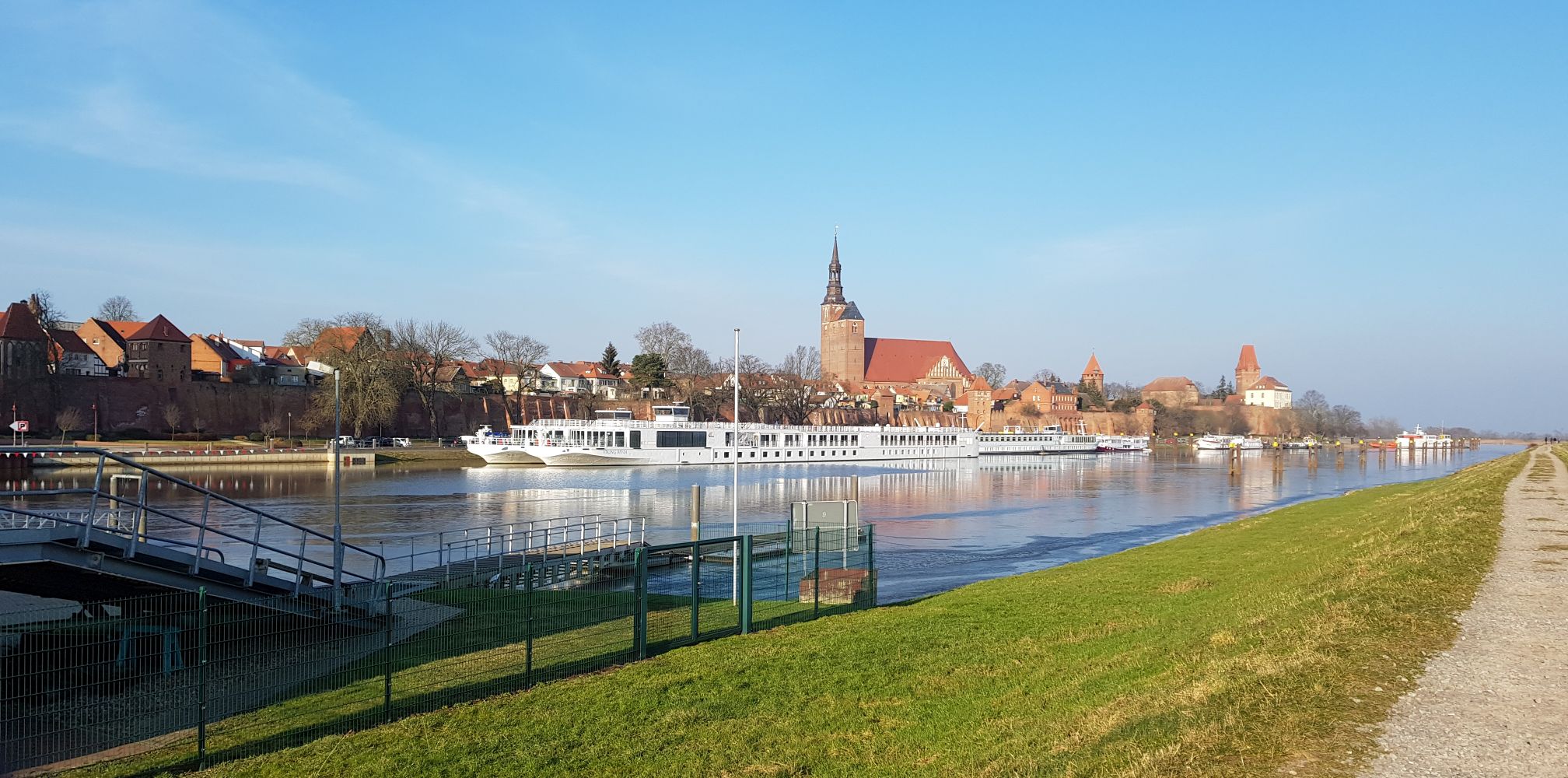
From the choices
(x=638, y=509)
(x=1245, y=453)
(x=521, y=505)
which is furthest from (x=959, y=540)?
(x=1245, y=453)

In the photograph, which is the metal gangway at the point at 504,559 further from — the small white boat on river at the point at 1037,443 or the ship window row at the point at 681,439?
the small white boat on river at the point at 1037,443

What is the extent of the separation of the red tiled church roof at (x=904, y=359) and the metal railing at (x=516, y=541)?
453ft

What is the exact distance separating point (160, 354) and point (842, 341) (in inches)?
4120

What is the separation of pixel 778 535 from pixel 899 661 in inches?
219

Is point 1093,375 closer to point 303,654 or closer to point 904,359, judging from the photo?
point 904,359

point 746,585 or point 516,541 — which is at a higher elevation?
point 746,585

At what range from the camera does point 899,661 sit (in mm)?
11055

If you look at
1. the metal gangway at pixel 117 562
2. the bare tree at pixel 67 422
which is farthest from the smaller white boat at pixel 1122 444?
the metal gangway at pixel 117 562

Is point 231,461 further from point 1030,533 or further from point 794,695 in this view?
point 794,695

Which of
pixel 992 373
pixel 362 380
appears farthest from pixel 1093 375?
pixel 362 380

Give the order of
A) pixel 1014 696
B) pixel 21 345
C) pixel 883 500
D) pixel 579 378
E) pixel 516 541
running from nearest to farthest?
pixel 1014 696, pixel 516 541, pixel 883 500, pixel 21 345, pixel 579 378

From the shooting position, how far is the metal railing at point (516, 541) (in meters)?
24.2

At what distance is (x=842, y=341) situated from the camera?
16925 cm

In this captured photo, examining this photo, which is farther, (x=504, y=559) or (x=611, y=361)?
(x=611, y=361)
